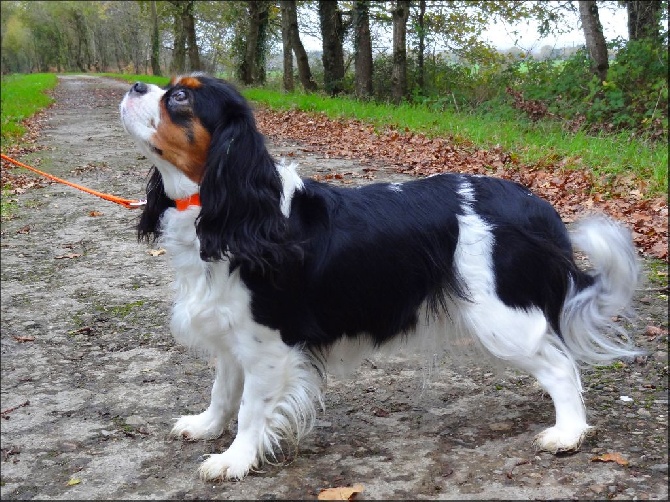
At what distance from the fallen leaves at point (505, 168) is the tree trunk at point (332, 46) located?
28.7 ft

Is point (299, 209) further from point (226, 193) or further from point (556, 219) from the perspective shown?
point (556, 219)

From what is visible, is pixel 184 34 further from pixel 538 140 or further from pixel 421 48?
pixel 538 140

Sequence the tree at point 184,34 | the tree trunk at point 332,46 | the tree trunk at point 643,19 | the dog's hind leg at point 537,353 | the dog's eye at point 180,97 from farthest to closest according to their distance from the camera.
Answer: the tree at point 184,34 < the tree trunk at point 332,46 < the tree trunk at point 643,19 < the dog's hind leg at point 537,353 < the dog's eye at point 180,97

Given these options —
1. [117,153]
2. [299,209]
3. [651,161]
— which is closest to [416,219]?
[299,209]

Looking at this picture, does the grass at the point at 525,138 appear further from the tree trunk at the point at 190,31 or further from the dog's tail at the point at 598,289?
the tree trunk at the point at 190,31

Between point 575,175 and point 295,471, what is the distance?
620 cm

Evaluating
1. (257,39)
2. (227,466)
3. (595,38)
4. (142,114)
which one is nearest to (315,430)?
(227,466)

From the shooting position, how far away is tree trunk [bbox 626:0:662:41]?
15.0 metres

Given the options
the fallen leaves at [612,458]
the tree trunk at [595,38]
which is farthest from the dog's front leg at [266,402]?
the tree trunk at [595,38]

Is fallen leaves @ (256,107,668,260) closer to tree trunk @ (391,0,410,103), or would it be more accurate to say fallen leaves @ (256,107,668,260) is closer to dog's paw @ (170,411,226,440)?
dog's paw @ (170,411,226,440)

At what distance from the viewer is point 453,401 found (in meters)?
3.84

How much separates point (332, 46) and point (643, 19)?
35.2ft

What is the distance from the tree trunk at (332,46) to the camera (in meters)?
23.6

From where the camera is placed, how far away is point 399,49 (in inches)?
776
